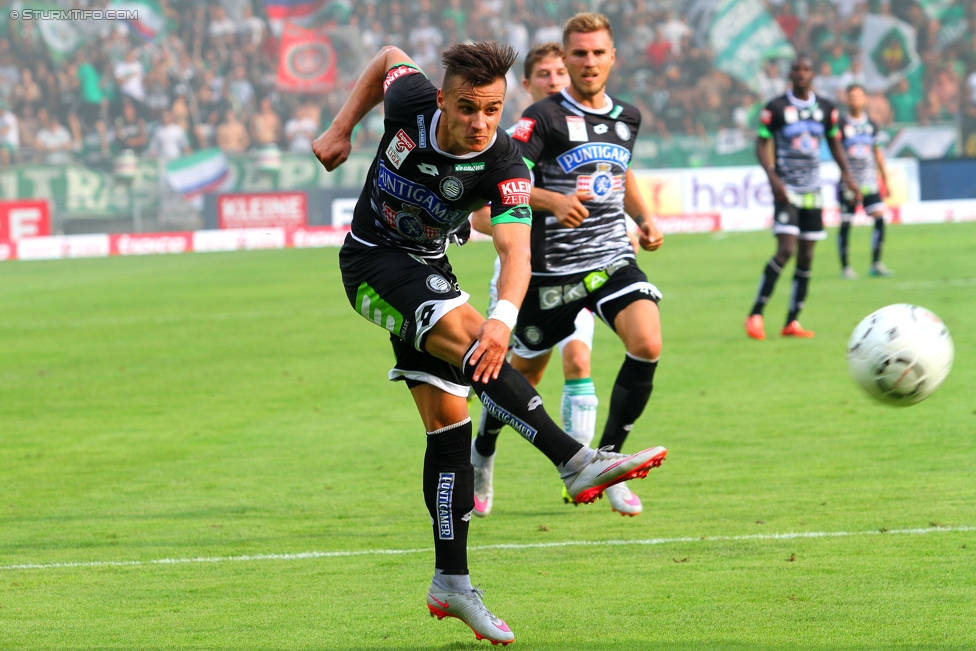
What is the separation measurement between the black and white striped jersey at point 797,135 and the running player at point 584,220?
20.8 feet

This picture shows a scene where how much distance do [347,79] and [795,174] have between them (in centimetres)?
2294

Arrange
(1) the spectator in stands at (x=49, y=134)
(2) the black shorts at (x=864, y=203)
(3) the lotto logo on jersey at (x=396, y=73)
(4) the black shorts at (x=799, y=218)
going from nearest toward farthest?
1. (3) the lotto logo on jersey at (x=396, y=73)
2. (4) the black shorts at (x=799, y=218)
3. (2) the black shorts at (x=864, y=203)
4. (1) the spectator in stands at (x=49, y=134)

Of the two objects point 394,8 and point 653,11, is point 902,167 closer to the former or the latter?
point 653,11

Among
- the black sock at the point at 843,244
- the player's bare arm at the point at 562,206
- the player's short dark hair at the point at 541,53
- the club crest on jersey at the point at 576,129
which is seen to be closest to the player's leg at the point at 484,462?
the player's bare arm at the point at 562,206

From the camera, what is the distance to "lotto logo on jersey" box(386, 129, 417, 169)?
4504 millimetres

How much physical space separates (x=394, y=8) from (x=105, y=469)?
2855cm

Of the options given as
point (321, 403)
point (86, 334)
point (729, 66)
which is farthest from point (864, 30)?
point (321, 403)

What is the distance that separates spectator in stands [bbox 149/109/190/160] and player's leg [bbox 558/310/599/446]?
2681 cm

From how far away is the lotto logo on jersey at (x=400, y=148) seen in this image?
4.50 metres

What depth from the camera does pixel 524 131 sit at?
6.39m

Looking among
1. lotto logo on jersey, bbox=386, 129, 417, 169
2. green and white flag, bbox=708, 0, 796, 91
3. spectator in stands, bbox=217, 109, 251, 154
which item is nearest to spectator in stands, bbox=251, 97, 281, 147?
spectator in stands, bbox=217, 109, 251, 154

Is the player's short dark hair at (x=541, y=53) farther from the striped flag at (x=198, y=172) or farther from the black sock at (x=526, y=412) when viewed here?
the striped flag at (x=198, y=172)

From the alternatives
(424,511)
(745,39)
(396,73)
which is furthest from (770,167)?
(745,39)

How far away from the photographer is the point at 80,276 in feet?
76.2
